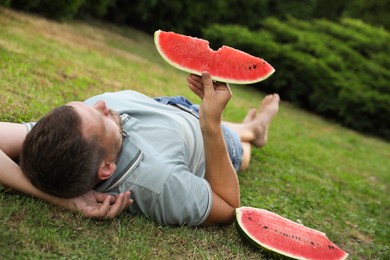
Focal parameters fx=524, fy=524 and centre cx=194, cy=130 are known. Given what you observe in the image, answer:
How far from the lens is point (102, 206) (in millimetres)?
2656

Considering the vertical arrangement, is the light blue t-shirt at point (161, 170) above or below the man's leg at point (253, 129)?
above

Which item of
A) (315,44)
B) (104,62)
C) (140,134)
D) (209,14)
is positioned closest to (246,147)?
(140,134)

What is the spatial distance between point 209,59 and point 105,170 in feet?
3.23

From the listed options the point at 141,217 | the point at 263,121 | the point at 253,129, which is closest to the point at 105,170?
the point at 141,217

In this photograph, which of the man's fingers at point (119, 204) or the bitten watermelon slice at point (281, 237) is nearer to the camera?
the man's fingers at point (119, 204)

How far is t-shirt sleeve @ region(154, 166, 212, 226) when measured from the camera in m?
2.71

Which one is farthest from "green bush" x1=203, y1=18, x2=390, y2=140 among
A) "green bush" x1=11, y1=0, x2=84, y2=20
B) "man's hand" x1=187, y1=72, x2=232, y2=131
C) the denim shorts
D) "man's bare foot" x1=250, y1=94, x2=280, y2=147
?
"man's hand" x1=187, y1=72, x2=232, y2=131

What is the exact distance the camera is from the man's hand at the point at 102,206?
8.69 ft

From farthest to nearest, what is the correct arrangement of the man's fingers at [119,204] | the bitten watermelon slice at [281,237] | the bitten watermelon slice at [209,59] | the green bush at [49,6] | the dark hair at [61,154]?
the green bush at [49,6], the bitten watermelon slice at [209,59], the bitten watermelon slice at [281,237], the man's fingers at [119,204], the dark hair at [61,154]

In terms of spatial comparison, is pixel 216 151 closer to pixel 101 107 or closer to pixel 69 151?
pixel 101 107

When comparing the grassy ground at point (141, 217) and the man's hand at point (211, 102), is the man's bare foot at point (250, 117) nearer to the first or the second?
the grassy ground at point (141, 217)

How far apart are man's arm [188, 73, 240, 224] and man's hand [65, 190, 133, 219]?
0.52m

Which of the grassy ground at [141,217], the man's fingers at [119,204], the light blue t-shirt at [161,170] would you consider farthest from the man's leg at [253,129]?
the man's fingers at [119,204]

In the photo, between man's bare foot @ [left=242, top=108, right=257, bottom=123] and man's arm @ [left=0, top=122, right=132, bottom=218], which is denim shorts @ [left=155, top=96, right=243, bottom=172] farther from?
man's bare foot @ [left=242, top=108, right=257, bottom=123]
